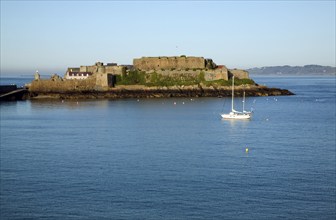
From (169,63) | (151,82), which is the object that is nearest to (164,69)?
(169,63)

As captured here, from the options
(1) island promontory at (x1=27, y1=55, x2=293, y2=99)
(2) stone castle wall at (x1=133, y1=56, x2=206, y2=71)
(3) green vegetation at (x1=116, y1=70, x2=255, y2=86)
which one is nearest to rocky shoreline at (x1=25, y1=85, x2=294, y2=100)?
(1) island promontory at (x1=27, y1=55, x2=293, y2=99)

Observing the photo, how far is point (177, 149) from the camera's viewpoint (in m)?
24.0

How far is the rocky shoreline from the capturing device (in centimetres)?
5784

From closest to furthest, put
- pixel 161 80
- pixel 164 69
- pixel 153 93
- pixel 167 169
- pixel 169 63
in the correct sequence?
1. pixel 167 169
2. pixel 153 93
3. pixel 161 80
4. pixel 164 69
5. pixel 169 63

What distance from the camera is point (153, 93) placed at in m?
60.2

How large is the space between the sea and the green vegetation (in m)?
28.0

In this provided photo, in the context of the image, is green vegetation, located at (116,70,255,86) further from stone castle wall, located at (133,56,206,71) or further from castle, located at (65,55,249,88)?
stone castle wall, located at (133,56,206,71)

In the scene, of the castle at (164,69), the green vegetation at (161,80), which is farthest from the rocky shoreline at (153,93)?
the castle at (164,69)

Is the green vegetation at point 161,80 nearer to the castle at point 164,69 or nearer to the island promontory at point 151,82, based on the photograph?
the island promontory at point 151,82

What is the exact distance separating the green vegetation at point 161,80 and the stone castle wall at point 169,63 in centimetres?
398

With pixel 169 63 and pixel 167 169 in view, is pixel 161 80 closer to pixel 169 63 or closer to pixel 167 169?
pixel 169 63

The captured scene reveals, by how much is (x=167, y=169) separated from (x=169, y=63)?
5129 centimetres

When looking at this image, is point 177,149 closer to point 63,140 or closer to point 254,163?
point 254,163

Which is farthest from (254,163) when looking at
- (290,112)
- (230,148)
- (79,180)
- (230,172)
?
(290,112)
